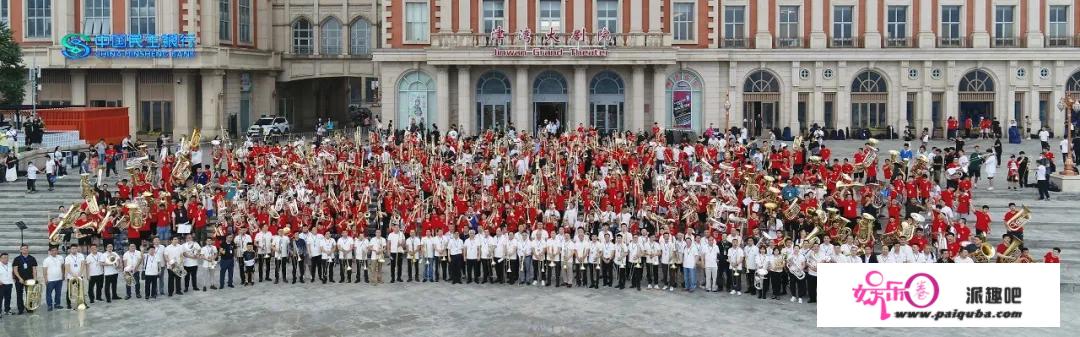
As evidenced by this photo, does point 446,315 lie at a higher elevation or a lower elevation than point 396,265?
lower

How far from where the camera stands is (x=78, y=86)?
200 ft

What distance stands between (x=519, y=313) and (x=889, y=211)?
1051cm

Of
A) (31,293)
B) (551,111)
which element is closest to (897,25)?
(551,111)

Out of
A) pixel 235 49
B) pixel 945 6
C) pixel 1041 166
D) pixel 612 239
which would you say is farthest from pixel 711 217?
pixel 235 49

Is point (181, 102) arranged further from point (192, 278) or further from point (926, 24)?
point (926, 24)

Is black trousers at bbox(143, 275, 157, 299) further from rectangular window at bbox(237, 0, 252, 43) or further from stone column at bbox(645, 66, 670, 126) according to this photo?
rectangular window at bbox(237, 0, 252, 43)

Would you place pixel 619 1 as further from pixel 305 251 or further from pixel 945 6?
pixel 305 251

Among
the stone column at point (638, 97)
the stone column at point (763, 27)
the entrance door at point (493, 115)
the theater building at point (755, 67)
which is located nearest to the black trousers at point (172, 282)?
the theater building at point (755, 67)

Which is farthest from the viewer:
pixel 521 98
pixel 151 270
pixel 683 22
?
pixel 683 22

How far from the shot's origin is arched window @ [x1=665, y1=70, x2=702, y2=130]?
5759cm

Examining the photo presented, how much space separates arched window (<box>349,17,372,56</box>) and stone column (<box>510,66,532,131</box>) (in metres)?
14.4

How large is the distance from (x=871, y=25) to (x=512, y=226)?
116 ft

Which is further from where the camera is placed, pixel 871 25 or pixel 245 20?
pixel 245 20

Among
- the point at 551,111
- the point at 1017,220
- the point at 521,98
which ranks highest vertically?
the point at 521,98
